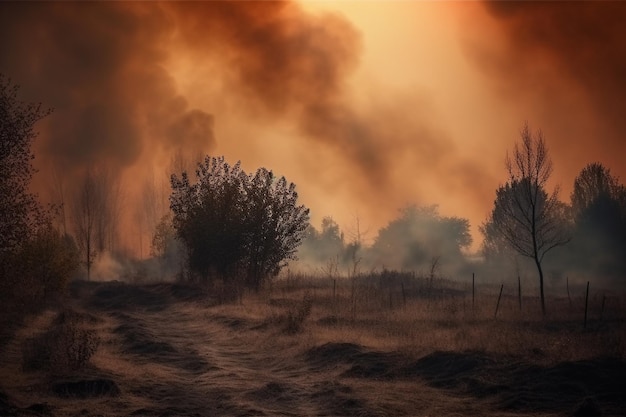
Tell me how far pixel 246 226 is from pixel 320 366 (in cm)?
2782

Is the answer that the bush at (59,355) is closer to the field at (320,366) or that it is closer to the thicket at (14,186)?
the field at (320,366)

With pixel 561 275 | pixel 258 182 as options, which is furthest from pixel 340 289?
pixel 561 275

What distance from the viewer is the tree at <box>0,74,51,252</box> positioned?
18938mm

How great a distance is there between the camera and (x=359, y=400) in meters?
12.6

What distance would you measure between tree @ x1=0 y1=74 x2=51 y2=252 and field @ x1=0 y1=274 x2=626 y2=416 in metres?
3.69

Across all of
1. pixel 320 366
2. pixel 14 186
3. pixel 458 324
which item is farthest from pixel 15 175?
pixel 458 324

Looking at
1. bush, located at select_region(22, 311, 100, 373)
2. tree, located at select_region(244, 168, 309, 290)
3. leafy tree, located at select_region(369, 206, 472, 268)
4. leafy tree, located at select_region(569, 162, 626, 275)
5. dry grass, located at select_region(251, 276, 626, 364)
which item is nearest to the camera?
bush, located at select_region(22, 311, 100, 373)

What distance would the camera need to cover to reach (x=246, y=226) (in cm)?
4409

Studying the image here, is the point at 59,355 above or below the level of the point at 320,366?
above

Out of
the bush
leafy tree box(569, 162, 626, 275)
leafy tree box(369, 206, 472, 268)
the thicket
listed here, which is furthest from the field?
leafy tree box(369, 206, 472, 268)

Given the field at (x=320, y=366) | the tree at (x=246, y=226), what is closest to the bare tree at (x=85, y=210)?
the tree at (x=246, y=226)

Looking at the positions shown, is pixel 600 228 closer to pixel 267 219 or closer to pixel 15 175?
pixel 267 219

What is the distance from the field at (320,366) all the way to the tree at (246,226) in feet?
55.0

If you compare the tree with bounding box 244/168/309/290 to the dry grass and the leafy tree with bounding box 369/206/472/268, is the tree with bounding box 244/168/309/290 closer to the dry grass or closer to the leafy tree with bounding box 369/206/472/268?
the dry grass
